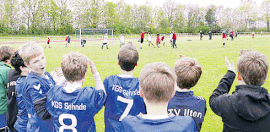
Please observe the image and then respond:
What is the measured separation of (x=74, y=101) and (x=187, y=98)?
3.93 ft

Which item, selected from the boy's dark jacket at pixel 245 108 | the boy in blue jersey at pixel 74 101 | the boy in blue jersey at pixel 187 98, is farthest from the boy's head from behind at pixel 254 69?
the boy in blue jersey at pixel 74 101

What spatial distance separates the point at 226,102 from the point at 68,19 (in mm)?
69746

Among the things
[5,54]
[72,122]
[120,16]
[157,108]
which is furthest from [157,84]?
[120,16]

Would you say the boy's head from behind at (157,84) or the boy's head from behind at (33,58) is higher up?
the boy's head from behind at (33,58)

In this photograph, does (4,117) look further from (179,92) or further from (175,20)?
(175,20)

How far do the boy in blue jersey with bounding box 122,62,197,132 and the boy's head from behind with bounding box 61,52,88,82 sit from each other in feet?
2.70

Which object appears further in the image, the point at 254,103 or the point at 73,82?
the point at 73,82

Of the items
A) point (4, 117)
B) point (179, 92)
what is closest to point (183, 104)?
point (179, 92)

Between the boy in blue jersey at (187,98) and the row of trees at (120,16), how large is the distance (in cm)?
5601

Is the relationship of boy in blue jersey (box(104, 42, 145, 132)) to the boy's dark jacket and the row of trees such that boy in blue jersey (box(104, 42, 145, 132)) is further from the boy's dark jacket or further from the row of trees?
the row of trees

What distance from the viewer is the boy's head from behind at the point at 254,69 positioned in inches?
81.7

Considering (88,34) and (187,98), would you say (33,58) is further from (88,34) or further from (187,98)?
(88,34)

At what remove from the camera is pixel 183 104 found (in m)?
2.24

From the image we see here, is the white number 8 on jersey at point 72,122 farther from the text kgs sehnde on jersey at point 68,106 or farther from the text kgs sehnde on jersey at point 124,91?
the text kgs sehnde on jersey at point 124,91
